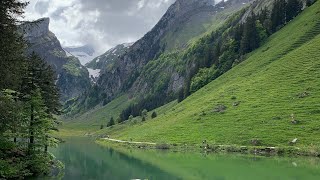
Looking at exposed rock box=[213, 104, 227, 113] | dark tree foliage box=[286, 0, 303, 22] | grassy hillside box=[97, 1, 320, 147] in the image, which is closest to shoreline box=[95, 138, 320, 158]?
grassy hillside box=[97, 1, 320, 147]

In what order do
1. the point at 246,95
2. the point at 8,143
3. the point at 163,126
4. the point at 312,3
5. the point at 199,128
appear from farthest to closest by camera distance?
the point at 312,3, the point at 163,126, the point at 246,95, the point at 199,128, the point at 8,143

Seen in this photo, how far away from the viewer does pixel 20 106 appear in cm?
3616

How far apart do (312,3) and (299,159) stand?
5053 inches

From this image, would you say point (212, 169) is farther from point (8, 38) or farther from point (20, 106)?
point (8, 38)

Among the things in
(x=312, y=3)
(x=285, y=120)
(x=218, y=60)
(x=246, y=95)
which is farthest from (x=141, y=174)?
(x=312, y=3)

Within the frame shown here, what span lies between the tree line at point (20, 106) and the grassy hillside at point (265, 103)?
44570 millimetres

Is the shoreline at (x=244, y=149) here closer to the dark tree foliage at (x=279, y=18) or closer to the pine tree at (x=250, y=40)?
the pine tree at (x=250, y=40)

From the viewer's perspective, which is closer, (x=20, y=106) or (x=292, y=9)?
(x=20, y=106)

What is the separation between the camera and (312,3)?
17462cm

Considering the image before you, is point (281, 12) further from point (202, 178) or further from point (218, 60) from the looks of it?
point (202, 178)

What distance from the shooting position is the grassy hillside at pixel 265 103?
8581 cm

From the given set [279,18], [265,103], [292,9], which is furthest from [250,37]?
[265,103]

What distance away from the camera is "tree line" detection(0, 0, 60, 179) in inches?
1272

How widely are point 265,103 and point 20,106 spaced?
78.8 meters
